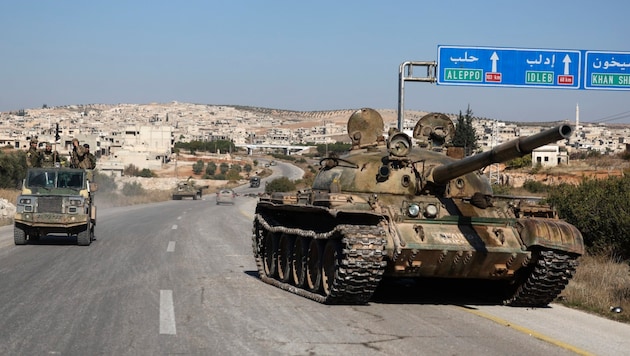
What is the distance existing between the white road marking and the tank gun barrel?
175 inches

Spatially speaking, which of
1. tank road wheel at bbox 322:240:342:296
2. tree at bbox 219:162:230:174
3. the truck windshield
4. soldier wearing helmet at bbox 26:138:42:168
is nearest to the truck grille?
the truck windshield

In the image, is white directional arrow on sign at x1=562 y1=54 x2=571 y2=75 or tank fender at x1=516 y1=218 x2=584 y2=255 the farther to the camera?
white directional arrow on sign at x1=562 y1=54 x2=571 y2=75

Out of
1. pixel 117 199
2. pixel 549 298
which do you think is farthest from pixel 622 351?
pixel 117 199

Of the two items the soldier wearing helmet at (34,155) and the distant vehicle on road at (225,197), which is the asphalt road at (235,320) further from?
the distant vehicle on road at (225,197)

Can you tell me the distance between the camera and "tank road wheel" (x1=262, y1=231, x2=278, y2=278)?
15.6 m

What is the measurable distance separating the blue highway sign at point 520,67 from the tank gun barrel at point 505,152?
1472cm

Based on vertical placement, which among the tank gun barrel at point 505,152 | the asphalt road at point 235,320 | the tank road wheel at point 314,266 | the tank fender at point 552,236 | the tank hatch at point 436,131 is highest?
the tank hatch at point 436,131

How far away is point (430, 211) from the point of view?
41.2ft

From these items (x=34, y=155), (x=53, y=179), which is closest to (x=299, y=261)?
(x=53, y=179)

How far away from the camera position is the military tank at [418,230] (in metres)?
11.7

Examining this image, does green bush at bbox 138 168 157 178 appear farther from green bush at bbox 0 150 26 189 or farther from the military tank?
the military tank

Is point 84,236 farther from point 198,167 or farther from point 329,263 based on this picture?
point 198,167

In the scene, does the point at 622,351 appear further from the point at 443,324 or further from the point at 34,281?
the point at 34,281

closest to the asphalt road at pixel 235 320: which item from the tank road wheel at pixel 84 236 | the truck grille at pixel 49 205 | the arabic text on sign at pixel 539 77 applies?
the tank road wheel at pixel 84 236
